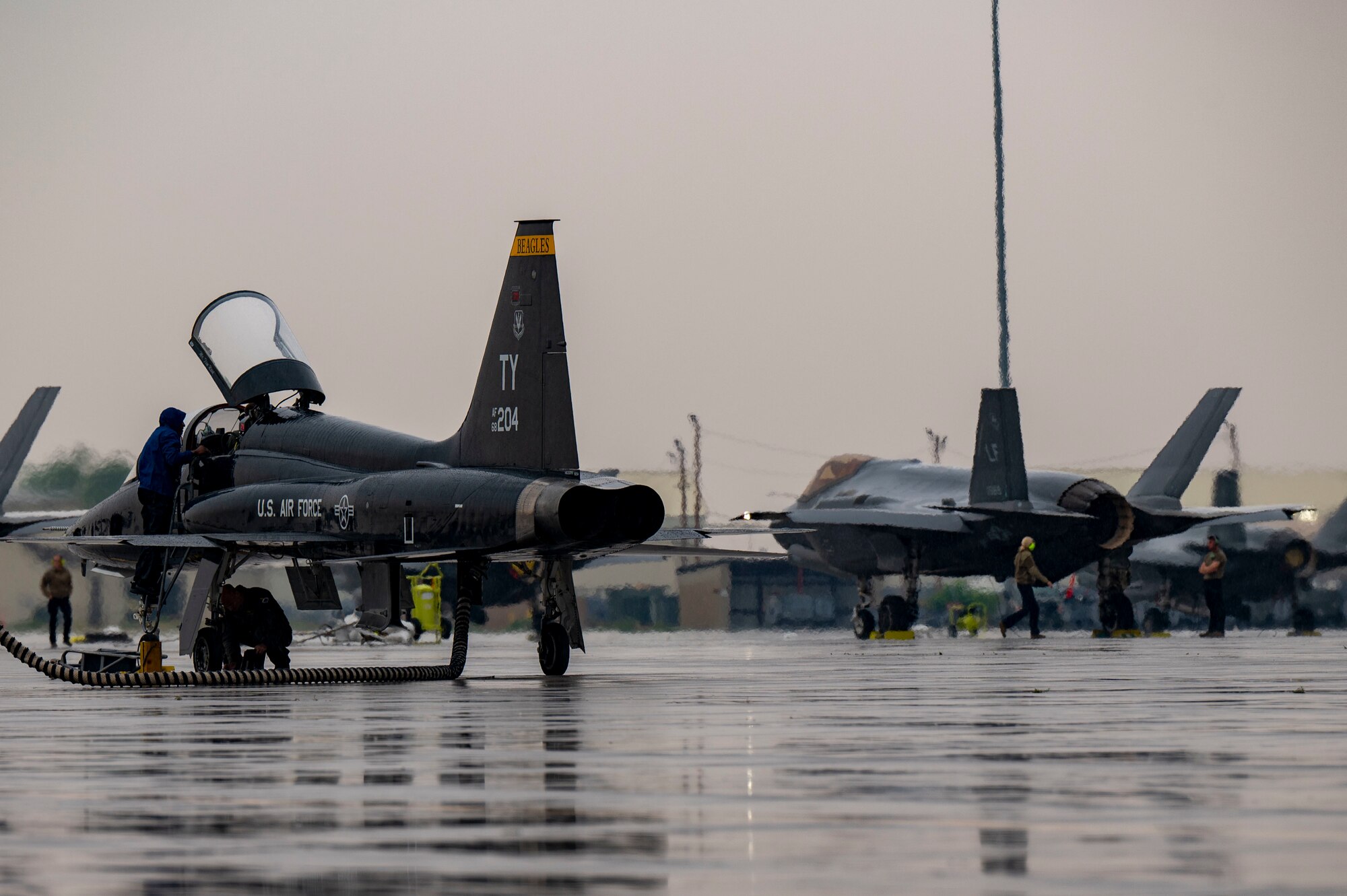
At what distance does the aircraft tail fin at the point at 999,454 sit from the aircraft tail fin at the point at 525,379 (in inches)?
634

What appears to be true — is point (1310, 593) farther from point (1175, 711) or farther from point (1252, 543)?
point (1175, 711)

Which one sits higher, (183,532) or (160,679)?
(183,532)

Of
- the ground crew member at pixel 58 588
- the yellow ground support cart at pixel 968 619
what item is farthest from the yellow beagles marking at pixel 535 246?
the yellow ground support cart at pixel 968 619

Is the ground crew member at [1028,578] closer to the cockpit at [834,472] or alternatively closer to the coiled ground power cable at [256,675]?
the cockpit at [834,472]

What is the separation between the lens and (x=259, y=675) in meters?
15.3

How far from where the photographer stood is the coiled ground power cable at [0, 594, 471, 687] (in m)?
15.0

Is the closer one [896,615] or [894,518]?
[894,518]

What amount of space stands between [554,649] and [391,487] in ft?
6.68

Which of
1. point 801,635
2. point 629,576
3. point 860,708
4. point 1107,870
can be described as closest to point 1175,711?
point 860,708

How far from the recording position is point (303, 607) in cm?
1792

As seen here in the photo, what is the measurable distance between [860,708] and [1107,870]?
21.6ft

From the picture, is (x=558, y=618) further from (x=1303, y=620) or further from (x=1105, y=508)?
(x=1303, y=620)

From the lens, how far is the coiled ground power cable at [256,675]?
15.0 meters

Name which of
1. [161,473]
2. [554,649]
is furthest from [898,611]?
[161,473]
